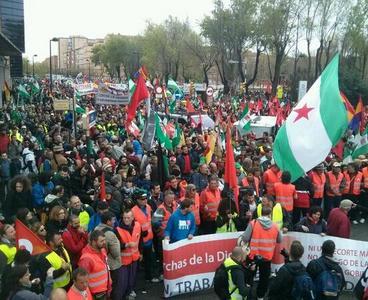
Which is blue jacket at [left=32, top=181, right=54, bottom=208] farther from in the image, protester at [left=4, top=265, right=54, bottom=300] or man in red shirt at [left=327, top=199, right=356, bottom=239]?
man in red shirt at [left=327, top=199, right=356, bottom=239]

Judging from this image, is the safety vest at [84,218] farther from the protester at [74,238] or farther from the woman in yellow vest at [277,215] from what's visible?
Result: the woman in yellow vest at [277,215]

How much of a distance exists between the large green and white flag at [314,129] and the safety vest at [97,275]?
3365 mm

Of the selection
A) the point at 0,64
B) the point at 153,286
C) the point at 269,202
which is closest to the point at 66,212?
the point at 153,286

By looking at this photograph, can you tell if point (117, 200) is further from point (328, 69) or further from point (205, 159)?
point (205, 159)

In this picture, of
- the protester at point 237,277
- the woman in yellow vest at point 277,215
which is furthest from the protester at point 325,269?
the woman in yellow vest at point 277,215

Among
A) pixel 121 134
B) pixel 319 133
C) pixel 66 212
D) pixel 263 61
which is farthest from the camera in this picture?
pixel 263 61

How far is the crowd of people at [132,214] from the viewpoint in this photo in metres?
5.63

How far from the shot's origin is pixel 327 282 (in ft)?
18.5

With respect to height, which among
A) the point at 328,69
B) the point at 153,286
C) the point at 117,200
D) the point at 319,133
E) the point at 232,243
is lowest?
the point at 153,286

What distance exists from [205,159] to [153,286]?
6095 millimetres

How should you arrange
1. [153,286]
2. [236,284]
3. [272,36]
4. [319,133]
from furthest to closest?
[272,36]
[153,286]
[319,133]
[236,284]

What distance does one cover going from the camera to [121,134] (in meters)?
19.4

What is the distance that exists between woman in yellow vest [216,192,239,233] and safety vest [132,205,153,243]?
1.19m

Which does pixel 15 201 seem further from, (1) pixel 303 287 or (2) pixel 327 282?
Result: (2) pixel 327 282
